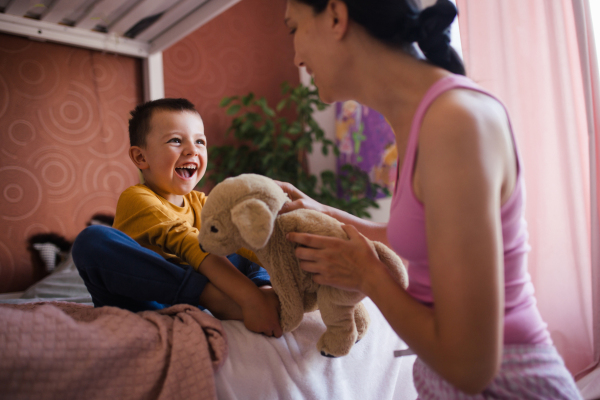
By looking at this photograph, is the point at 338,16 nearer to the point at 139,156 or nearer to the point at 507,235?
the point at 507,235

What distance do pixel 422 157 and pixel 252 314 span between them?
1.67 ft

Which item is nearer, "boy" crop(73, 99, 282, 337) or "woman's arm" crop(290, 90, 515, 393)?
"woman's arm" crop(290, 90, 515, 393)

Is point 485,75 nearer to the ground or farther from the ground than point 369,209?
farther from the ground

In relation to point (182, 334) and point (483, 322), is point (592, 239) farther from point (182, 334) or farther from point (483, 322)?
point (182, 334)

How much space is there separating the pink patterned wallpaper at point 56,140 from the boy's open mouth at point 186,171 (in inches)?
53.8

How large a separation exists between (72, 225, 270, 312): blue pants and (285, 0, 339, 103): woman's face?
50 centimetres

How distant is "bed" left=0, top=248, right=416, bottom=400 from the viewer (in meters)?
0.69

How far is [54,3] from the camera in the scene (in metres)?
1.87

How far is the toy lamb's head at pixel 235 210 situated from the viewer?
0.70 m

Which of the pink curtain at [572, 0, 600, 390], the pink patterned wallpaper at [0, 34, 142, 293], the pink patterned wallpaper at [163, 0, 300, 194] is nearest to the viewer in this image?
the pink curtain at [572, 0, 600, 390]

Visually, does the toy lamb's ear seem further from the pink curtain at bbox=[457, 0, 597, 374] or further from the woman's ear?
the pink curtain at bbox=[457, 0, 597, 374]

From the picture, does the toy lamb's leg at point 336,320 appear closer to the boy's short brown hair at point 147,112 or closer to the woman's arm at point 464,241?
the woman's arm at point 464,241

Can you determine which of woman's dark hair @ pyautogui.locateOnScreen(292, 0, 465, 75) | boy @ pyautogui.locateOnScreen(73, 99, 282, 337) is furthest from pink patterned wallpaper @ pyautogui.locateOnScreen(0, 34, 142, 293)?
woman's dark hair @ pyautogui.locateOnScreen(292, 0, 465, 75)

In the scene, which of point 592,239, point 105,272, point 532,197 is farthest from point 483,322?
point 532,197
